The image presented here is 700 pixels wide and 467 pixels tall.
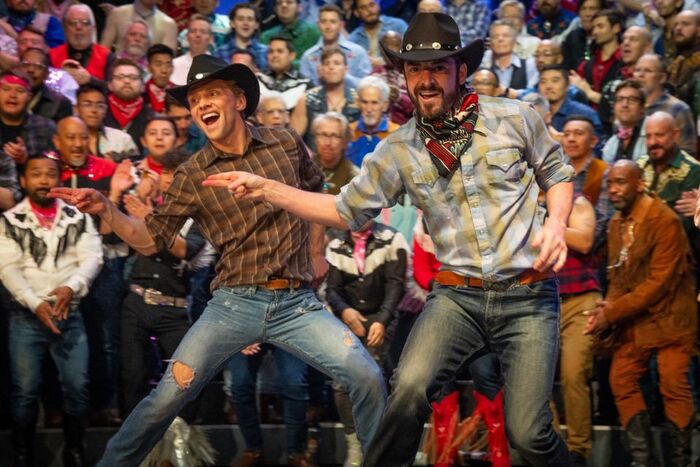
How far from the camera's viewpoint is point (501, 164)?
15.1ft

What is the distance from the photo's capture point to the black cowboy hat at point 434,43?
4582 mm

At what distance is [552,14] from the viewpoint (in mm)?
11195

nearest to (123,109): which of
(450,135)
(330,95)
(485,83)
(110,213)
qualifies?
(330,95)

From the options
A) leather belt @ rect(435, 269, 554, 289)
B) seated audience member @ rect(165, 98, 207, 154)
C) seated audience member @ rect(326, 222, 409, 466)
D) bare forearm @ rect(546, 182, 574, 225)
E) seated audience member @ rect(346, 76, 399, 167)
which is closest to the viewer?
bare forearm @ rect(546, 182, 574, 225)

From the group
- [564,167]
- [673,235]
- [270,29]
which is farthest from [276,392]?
[270,29]

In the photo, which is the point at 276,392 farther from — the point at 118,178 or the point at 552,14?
the point at 552,14

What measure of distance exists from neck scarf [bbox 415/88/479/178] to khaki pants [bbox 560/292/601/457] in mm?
2586

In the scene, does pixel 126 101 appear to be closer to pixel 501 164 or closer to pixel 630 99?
pixel 630 99

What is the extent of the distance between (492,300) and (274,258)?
1.22 meters

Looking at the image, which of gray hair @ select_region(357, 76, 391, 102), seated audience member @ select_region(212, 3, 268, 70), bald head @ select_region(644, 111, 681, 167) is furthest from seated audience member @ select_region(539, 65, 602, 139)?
seated audience member @ select_region(212, 3, 268, 70)

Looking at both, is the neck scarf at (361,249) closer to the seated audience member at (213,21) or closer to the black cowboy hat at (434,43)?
the black cowboy hat at (434,43)

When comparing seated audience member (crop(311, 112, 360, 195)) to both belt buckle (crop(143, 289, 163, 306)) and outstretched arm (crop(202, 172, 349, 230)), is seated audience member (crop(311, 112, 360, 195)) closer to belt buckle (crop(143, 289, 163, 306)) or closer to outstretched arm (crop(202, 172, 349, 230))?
belt buckle (crop(143, 289, 163, 306))

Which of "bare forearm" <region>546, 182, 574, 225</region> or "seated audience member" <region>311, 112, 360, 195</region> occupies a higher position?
"bare forearm" <region>546, 182, 574, 225</region>

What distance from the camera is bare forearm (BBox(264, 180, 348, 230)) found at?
15.0ft
